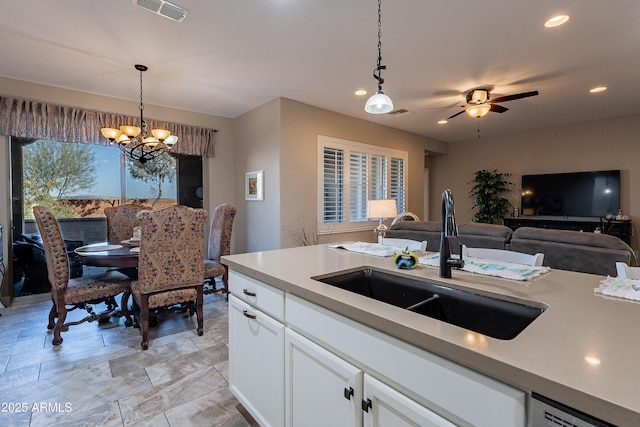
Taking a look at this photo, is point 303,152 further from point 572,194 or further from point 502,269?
point 572,194

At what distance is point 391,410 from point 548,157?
7.07 m

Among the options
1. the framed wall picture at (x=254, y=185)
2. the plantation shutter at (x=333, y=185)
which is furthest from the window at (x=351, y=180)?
the framed wall picture at (x=254, y=185)

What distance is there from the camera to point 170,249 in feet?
8.54

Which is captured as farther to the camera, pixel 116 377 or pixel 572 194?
pixel 572 194

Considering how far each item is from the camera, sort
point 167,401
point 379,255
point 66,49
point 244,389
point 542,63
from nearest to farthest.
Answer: point 244,389 → point 379,255 → point 167,401 → point 66,49 → point 542,63

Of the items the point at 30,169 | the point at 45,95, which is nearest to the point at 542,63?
the point at 45,95

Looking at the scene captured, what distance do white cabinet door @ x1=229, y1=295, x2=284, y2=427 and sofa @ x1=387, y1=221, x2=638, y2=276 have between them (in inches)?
57.6

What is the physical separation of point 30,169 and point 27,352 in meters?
2.65

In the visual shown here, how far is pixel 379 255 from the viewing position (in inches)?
69.4

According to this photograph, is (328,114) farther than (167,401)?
Yes

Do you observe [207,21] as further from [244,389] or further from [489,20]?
[244,389]

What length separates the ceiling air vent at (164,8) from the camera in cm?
225

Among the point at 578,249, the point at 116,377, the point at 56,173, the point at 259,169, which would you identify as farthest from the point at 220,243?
the point at 578,249

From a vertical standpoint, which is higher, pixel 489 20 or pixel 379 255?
pixel 489 20
